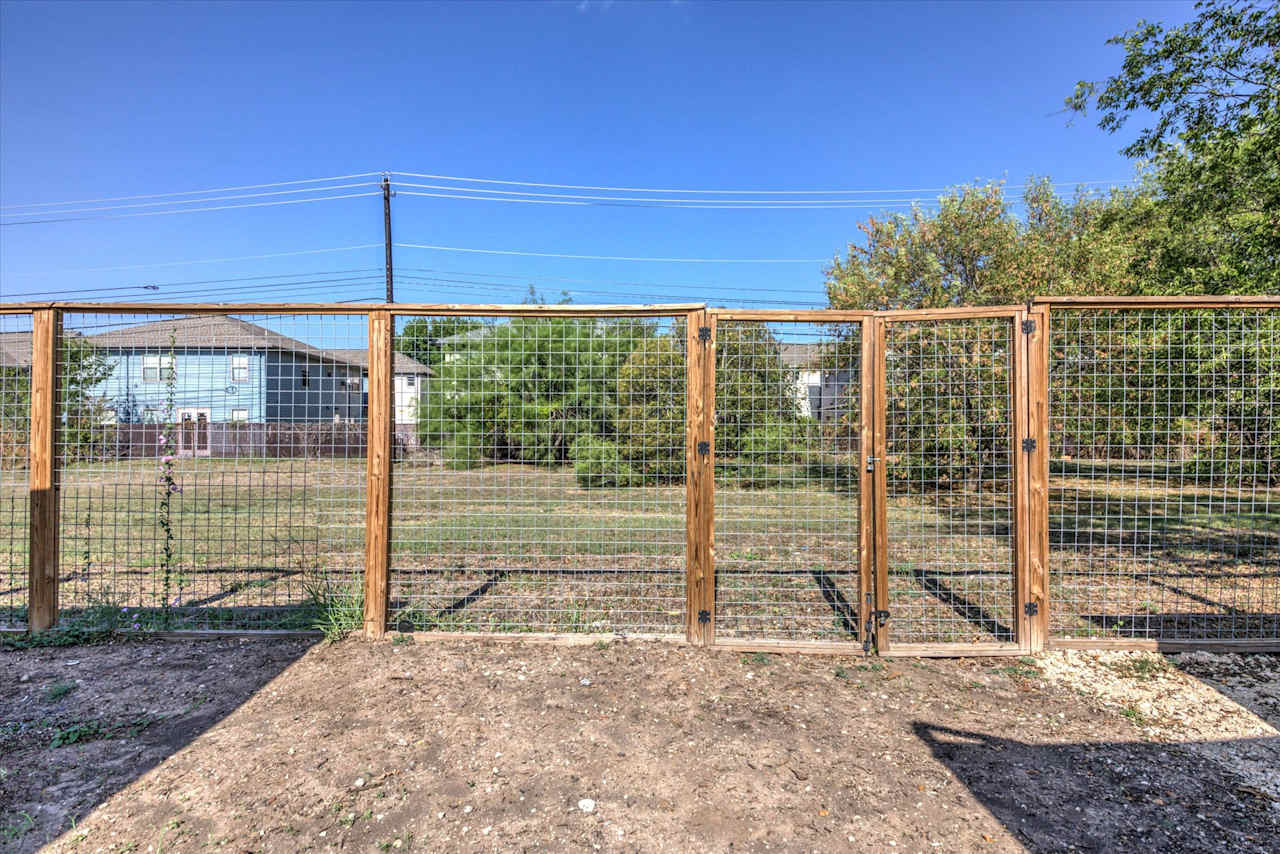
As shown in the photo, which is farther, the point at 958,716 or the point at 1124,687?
the point at 1124,687

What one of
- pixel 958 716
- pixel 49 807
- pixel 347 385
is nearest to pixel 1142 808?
pixel 958 716

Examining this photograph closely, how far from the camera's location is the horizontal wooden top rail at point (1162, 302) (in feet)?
12.8

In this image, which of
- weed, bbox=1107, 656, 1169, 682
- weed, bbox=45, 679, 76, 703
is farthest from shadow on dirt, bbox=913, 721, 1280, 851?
weed, bbox=45, 679, 76, 703

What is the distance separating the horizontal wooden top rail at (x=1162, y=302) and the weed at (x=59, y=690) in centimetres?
628

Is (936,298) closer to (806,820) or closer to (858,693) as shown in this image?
(858,693)

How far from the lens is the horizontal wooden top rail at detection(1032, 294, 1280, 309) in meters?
3.90

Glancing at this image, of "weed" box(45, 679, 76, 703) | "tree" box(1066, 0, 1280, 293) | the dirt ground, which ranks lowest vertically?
the dirt ground

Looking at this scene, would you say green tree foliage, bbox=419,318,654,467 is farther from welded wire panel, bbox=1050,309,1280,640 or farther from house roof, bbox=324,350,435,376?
welded wire panel, bbox=1050,309,1280,640

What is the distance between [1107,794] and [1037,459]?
201 centimetres

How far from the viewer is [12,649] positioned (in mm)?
4094

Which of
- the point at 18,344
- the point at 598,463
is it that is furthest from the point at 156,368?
the point at 18,344

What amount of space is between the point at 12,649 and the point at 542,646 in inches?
140

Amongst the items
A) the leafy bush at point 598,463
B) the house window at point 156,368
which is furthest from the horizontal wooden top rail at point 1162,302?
the house window at point 156,368

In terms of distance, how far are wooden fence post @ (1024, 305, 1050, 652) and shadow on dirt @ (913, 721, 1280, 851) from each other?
1.16 meters
